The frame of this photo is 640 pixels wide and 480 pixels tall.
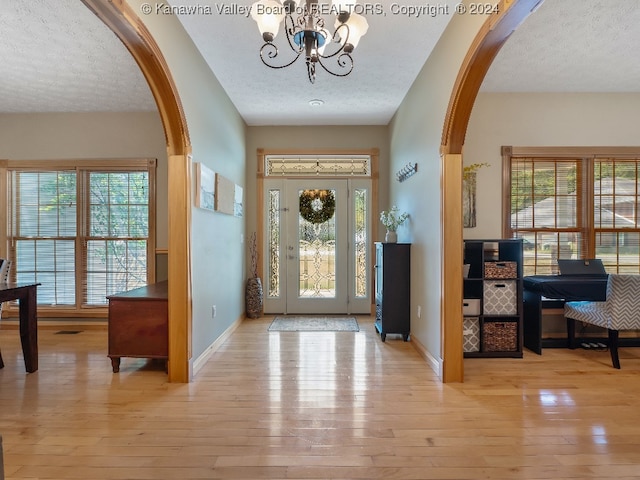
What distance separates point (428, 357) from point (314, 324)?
1896mm

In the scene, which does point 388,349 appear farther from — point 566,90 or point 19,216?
point 19,216

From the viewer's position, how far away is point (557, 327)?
4.23 metres

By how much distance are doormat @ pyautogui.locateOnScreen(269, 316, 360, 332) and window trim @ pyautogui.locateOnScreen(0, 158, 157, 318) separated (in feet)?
5.87

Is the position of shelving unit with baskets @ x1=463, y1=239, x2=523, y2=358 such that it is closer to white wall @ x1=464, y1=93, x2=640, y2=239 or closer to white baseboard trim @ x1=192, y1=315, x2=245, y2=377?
white wall @ x1=464, y1=93, x2=640, y2=239

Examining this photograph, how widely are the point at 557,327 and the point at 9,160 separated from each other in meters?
7.01

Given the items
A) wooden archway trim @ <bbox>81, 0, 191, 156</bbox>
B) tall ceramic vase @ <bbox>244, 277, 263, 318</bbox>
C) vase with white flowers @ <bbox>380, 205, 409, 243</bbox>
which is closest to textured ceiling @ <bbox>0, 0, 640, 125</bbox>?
Answer: wooden archway trim @ <bbox>81, 0, 191, 156</bbox>

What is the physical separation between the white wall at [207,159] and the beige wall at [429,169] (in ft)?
6.36

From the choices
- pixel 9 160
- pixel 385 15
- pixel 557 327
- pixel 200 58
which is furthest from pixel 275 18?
pixel 9 160

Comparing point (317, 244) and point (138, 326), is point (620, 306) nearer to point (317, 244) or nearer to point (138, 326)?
point (317, 244)

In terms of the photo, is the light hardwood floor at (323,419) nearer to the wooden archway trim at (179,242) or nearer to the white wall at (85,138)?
the wooden archway trim at (179,242)

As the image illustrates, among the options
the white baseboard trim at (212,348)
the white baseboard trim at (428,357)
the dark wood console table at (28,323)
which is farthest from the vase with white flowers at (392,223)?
the dark wood console table at (28,323)

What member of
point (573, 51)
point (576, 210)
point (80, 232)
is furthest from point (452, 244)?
point (80, 232)

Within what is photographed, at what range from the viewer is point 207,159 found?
3.59m

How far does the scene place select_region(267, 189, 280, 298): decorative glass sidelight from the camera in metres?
5.71
